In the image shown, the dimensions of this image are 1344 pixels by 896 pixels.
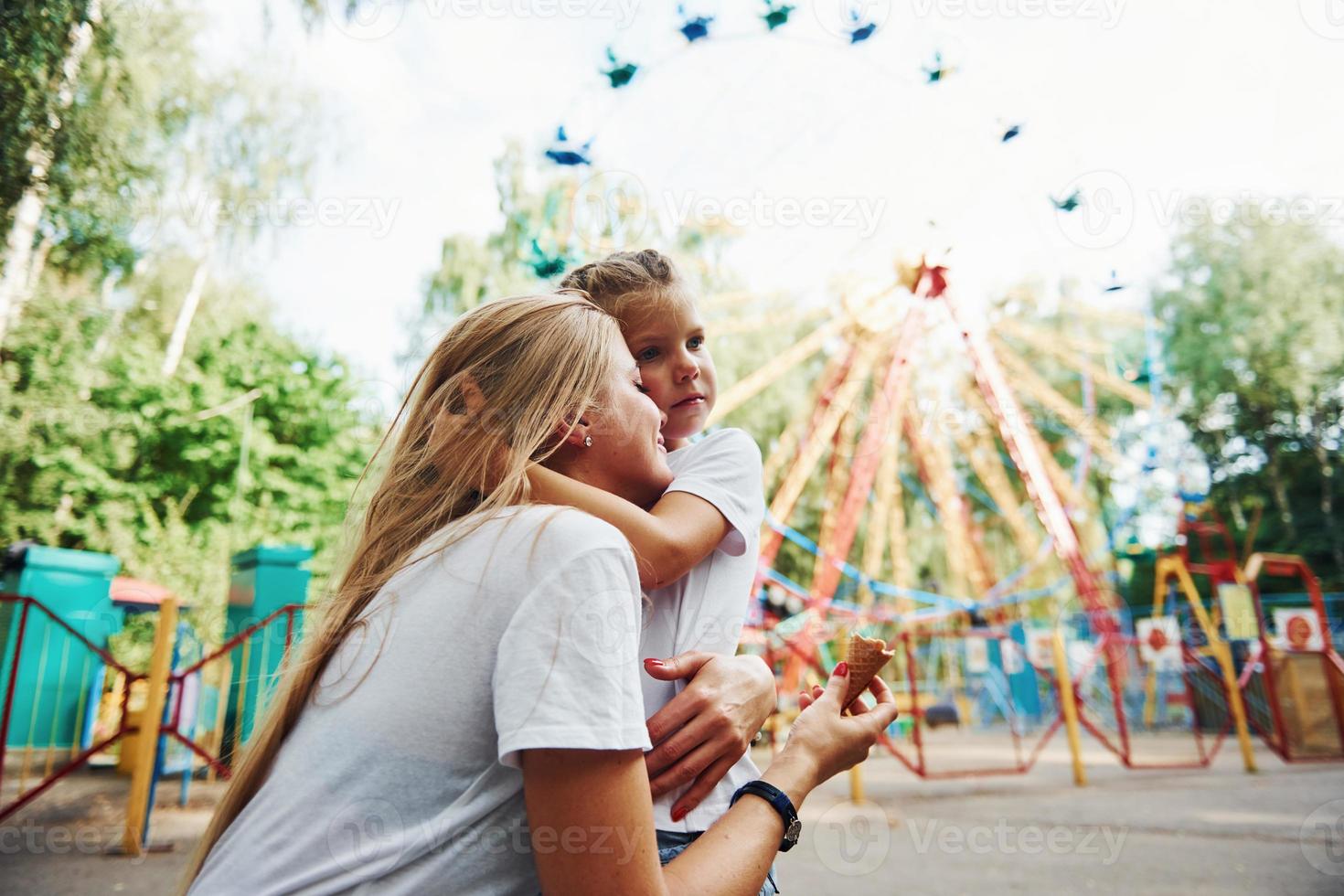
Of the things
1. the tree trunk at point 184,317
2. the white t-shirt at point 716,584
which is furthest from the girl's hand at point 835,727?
the tree trunk at point 184,317

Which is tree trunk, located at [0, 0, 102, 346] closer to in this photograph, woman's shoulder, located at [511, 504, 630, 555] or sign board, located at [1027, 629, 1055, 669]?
woman's shoulder, located at [511, 504, 630, 555]

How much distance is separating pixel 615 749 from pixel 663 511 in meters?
0.55

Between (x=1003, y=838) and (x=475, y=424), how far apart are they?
16.5ft

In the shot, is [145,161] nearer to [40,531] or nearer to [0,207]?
[0,207]

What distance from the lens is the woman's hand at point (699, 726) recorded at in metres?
1.07

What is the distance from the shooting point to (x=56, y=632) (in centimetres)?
884

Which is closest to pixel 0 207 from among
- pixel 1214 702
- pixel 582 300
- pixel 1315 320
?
pixel 582 300

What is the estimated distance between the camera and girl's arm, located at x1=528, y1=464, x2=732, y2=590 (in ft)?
3.88

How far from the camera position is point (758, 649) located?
32.4ft

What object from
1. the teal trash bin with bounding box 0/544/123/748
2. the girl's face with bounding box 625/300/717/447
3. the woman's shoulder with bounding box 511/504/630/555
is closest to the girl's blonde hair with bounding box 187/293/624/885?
the woman's shoulder with bounding box 511/504/630/555

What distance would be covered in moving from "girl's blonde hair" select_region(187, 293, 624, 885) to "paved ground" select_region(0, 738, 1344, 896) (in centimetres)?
353

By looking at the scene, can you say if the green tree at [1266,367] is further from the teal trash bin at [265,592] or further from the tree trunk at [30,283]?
the tree trunk at [30,283]

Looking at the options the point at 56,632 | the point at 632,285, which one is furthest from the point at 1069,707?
the point at 56,632

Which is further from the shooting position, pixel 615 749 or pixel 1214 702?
pixel 1214 702
